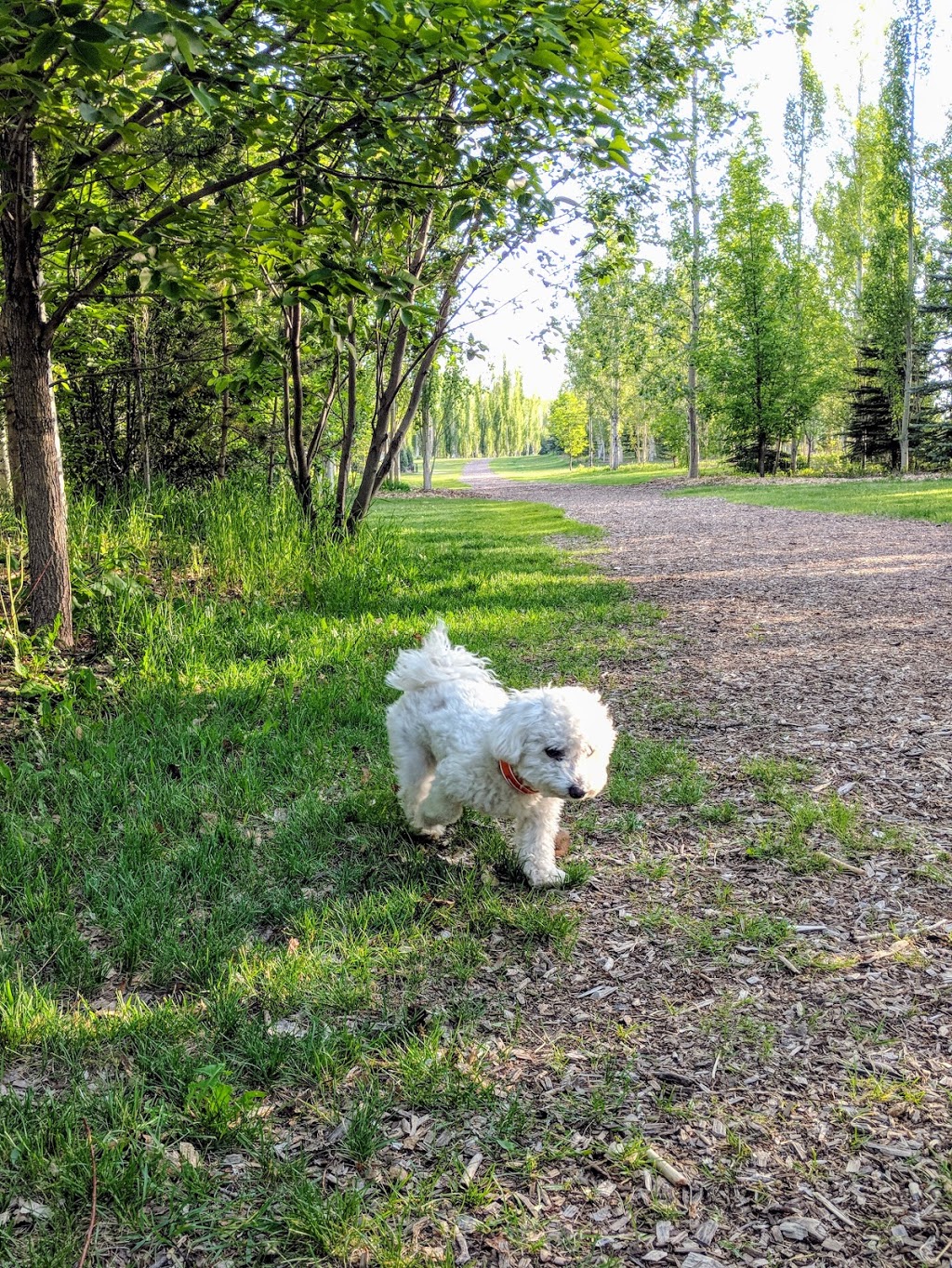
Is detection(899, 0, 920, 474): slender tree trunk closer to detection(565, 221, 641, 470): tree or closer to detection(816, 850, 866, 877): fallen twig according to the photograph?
detection(565, 221, 641, 470): tree

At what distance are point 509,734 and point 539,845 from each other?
0.58 meters

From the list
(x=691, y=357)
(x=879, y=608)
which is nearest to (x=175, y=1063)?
(x=879, y=608)

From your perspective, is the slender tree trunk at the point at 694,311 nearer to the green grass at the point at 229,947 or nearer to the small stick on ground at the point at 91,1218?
the green grass at the point at 229,947

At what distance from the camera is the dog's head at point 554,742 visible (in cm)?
312

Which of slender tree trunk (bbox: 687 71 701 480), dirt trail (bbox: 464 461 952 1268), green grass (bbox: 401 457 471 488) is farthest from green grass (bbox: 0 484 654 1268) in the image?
green grass (bbox: 401 457 471 488)

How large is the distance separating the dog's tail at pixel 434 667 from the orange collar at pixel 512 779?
71cm

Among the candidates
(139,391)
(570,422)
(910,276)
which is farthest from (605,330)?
(570,422)

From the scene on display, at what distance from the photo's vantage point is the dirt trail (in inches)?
75.4

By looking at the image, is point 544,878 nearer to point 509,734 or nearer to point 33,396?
point 509,734

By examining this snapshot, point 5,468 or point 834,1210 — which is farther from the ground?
point 5,468

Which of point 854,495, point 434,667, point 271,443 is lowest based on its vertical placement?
point 434,667

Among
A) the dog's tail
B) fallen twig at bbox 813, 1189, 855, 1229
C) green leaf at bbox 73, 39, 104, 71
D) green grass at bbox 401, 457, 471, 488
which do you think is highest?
green grass at bbox 401, 457, 471, 488

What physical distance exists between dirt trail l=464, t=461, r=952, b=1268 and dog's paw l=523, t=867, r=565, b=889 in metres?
0.13

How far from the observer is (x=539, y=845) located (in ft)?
11.2
